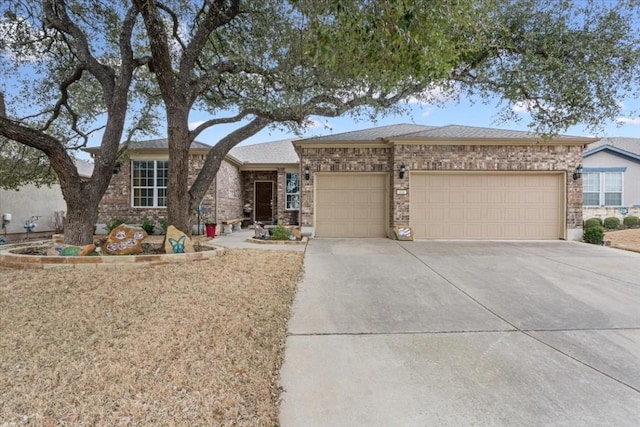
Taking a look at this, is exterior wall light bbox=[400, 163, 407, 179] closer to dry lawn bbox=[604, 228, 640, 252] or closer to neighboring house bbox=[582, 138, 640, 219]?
dry lawn bbox=[604, 228, 640, 252]

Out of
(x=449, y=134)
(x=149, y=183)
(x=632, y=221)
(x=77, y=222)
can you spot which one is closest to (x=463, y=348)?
(x=77, y=222)

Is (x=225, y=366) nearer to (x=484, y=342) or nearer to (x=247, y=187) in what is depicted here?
(x=484, y=342)

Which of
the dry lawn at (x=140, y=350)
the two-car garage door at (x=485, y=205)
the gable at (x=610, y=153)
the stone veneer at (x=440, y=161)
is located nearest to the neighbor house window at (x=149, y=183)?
the stone veneer at (x=440, y=161)

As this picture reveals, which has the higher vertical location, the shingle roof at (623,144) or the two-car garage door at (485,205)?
the shingle roof at (623,144)

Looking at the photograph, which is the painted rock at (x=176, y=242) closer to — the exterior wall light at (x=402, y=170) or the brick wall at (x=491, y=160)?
the brick wall at (x=491, y=160)

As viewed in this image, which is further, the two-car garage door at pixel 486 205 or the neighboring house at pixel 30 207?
the neighboring house at pixel 30 207

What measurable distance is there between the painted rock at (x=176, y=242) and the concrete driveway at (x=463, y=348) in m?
2.71

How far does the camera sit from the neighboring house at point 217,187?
12672 millimetres

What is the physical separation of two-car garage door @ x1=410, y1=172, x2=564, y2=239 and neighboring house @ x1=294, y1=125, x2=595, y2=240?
3 centimetres

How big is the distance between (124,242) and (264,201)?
33.5ft

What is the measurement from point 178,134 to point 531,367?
718cm

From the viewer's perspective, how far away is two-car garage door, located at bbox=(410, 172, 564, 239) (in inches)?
432

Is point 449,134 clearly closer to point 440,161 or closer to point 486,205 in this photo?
point 440,161

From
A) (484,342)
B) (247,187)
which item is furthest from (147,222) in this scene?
(484,342)
